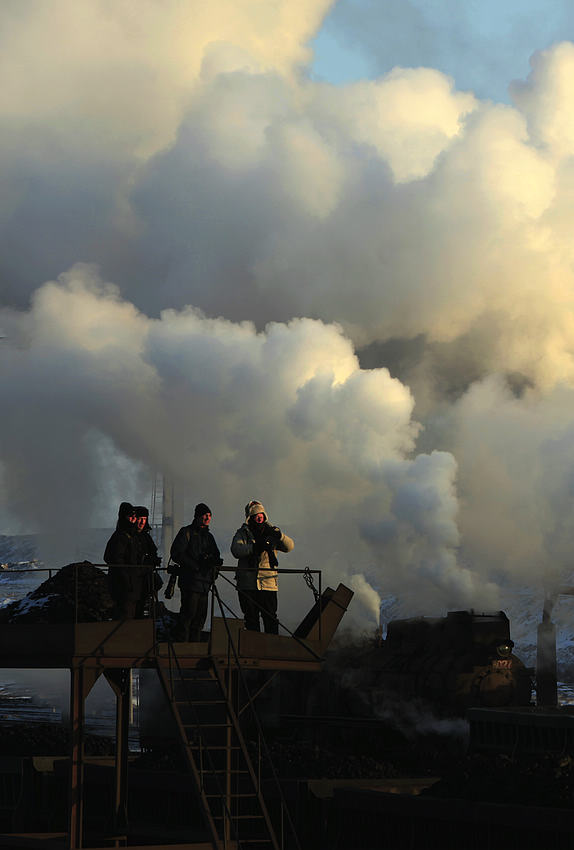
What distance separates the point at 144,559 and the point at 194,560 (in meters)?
0.84

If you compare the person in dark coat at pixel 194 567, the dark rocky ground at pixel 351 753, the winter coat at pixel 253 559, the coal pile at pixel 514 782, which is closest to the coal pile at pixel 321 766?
the dark rocky ground at pixel 351 753

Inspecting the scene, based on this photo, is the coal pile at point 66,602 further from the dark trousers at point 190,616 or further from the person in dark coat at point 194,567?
the person in dark coat at point 194,567

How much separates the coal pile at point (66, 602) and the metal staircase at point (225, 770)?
181cm

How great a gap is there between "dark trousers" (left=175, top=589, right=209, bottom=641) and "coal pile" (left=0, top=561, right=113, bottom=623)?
2163 millimetres

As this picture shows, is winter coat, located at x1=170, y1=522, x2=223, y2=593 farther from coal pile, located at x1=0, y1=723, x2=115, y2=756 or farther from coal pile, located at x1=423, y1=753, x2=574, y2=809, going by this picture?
coal pile, located at x1=0, y1=723, x2=115, y2=756

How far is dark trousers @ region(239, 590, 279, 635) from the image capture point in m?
22.3

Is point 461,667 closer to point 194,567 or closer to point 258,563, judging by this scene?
point 258,563

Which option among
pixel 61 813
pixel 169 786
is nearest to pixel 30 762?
pixel 61 813

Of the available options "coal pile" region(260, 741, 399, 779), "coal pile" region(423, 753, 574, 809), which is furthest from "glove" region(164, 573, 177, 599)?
"coal pile" region(260, 741, 399, 779)

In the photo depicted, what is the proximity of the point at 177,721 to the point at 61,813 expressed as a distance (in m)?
11.6

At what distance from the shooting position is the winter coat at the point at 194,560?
68.4ft

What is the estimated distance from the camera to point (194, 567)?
20.9 meters

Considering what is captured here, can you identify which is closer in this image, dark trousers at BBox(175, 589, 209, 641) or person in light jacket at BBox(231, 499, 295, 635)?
dark trousers at BBox(175, 589, 209, 641)

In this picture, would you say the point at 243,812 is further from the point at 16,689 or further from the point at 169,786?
the point at 16,689
